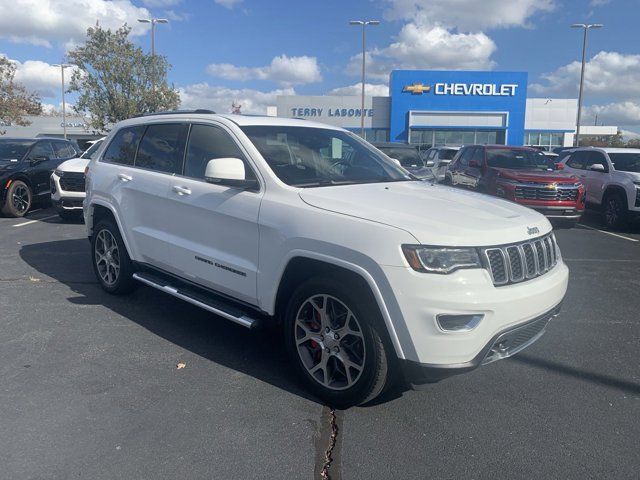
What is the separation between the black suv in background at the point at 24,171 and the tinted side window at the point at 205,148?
813 centimetres

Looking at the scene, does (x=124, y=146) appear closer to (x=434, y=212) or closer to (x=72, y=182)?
(x=434, y=212)

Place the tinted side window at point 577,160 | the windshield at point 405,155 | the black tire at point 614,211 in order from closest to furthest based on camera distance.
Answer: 1. the black tire at point 614,211
2. the tinted side window at point 577,160
3. the windshield at point 405,155

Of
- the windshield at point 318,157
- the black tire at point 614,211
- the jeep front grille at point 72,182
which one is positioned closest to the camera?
the windshield at point 318,157

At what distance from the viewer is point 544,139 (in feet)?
170

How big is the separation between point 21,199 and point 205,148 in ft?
28.0

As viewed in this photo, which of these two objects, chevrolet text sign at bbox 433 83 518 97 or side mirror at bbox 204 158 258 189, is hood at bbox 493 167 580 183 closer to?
side mirror at bbox 204 158 258 189

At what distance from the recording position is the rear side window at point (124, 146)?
17.9 ft

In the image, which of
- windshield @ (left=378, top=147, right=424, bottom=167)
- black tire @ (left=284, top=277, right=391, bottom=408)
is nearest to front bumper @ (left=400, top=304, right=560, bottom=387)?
black tire @ (left=284, top=277, right=391, bottom=408)

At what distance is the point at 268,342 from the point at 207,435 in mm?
1557

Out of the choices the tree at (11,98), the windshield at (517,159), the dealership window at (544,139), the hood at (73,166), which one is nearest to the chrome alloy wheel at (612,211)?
the windshield at (517,159)

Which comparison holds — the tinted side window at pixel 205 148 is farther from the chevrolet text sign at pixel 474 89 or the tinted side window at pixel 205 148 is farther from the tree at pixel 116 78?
the chevrolet text sign at pixel 474 89

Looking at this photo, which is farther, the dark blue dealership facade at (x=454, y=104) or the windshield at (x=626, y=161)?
the dark blue dealership facade at (x=454, y=104)

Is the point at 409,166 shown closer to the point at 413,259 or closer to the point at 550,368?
the point at 550,368

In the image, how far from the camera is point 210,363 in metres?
4.20
